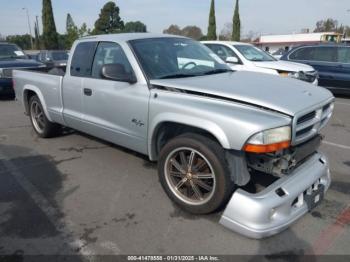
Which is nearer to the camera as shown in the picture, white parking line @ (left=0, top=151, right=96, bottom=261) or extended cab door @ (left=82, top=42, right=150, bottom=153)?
white parking line @ (left=0, top=151, right=96, bottom=261)

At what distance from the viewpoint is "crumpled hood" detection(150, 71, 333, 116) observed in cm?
297

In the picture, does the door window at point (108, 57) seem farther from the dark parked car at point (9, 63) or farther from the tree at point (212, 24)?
the tree at point (212, 24)

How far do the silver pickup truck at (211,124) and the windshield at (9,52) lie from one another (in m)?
7.68

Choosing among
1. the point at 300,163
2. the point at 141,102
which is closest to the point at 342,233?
the point at 300,163

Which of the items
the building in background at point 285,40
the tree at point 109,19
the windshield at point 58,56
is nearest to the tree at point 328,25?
the building in background at point 285,40

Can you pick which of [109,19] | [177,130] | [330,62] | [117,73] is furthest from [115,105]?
[109,19]

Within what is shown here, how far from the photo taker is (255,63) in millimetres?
8688

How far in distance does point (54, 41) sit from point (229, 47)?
110 ft

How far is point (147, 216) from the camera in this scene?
11.1 ft

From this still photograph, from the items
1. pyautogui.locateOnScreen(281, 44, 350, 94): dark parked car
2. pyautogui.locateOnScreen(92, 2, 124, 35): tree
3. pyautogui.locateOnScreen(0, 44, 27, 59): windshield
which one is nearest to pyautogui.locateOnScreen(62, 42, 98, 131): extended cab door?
pyautogui.locateOnScreen(0, 44, 27, 59): windshield

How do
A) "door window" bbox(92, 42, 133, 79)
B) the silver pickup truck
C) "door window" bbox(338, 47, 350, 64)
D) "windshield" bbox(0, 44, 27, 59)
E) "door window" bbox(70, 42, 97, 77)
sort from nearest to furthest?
the silver pickup truck → "door window" bbox(92, 42, 133, 79) → "door window" bbox(70, 42, 97, 77) → "door window" bbox(338, 47, 350, 64) → "windshield" bbox(0, 44, 27, 59)

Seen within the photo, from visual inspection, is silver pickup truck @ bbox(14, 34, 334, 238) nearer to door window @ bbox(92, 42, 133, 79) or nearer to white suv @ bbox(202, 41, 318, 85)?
door window @ bbox(92, 42, 133, 79)

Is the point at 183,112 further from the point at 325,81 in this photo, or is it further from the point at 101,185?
the point at 325,81

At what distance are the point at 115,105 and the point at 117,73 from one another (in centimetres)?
46
